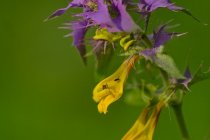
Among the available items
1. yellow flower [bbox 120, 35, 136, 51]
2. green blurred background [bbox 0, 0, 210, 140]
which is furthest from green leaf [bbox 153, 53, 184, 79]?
green blurred background [bbox 0, 0, 210, 140]

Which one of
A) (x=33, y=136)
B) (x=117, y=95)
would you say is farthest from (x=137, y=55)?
(x=33, y=136)

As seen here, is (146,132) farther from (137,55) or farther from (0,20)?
(0,20)

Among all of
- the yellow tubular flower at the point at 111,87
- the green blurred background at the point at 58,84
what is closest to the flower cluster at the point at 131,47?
the yellow tubular flower at the point at 111,87

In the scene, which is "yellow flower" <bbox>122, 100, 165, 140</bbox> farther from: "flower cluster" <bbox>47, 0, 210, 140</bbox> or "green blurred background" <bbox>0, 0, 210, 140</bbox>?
"green blurred background" <bbox>0, 0, 210, 140</bbox>

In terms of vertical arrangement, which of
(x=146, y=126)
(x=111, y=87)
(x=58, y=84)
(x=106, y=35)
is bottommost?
(x=58, y=84)

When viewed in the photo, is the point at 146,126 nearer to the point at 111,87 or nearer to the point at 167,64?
the point at 111,87

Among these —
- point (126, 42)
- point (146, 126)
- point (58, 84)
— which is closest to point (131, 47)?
point (126, 42)
